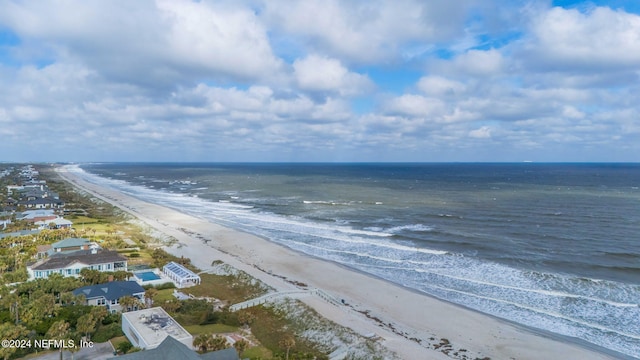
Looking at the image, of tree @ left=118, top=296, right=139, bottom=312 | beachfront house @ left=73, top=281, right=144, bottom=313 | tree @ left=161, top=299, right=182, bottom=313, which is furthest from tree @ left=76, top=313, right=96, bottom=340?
tree @ left=161, top=299, right=182, bottom=313

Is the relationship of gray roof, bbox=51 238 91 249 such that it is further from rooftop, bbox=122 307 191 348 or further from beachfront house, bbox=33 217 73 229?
rooftop, bbox=122 307 191 348

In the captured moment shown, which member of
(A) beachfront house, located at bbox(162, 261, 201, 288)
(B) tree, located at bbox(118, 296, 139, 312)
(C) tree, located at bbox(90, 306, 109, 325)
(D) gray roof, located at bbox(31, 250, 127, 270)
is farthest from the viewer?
(D) gray roof, located at bbox(31, 250, 127, 270)

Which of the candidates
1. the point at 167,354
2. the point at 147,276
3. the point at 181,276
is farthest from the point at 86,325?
the point at 147,276

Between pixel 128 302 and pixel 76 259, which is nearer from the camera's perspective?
pixel 128 302

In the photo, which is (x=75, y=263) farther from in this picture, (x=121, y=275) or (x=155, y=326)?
(x=155, y=326)

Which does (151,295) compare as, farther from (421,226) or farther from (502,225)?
(502,225)

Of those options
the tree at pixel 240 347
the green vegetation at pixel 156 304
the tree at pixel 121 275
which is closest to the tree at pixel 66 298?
the green vegetation at pixel 156 304

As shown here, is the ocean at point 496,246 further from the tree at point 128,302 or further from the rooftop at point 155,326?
the tree at point 128,302
